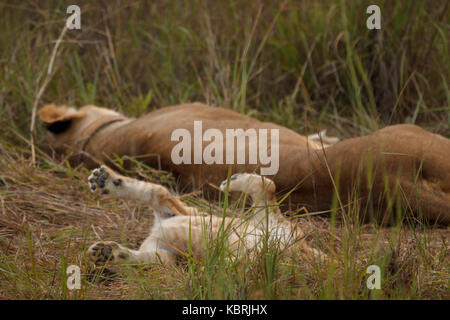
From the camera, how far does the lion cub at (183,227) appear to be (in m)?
2.32

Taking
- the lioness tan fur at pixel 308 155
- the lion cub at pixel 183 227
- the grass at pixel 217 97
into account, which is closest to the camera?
the grass at pixel 217 97

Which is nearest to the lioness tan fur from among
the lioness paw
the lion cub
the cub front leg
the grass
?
the grass

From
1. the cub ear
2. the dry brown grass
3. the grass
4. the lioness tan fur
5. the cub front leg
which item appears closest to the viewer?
the dry brown grass

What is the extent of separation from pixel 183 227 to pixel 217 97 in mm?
2037

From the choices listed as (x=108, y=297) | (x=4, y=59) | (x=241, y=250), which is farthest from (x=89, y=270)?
Answer: (x=4, y=59)

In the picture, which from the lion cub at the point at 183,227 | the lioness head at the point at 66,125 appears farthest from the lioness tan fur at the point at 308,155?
the lion cub at the point at 183,227

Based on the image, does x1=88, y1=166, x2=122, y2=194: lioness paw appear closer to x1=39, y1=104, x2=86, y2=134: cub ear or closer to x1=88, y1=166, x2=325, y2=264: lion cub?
x1=88, y1=166, x2=325, y2=264: lion cub

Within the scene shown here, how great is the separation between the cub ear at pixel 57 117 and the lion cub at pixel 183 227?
125cm

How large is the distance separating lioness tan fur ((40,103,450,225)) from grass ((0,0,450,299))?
0.11 meters

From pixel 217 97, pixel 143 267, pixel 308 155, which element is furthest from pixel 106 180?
pixel 217 97

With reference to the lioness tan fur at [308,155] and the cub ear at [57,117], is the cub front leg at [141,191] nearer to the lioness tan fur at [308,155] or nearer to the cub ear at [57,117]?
the lioness tan fur at [308,155]

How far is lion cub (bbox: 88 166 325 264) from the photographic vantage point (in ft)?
7.61

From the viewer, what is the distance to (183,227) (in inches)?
105
